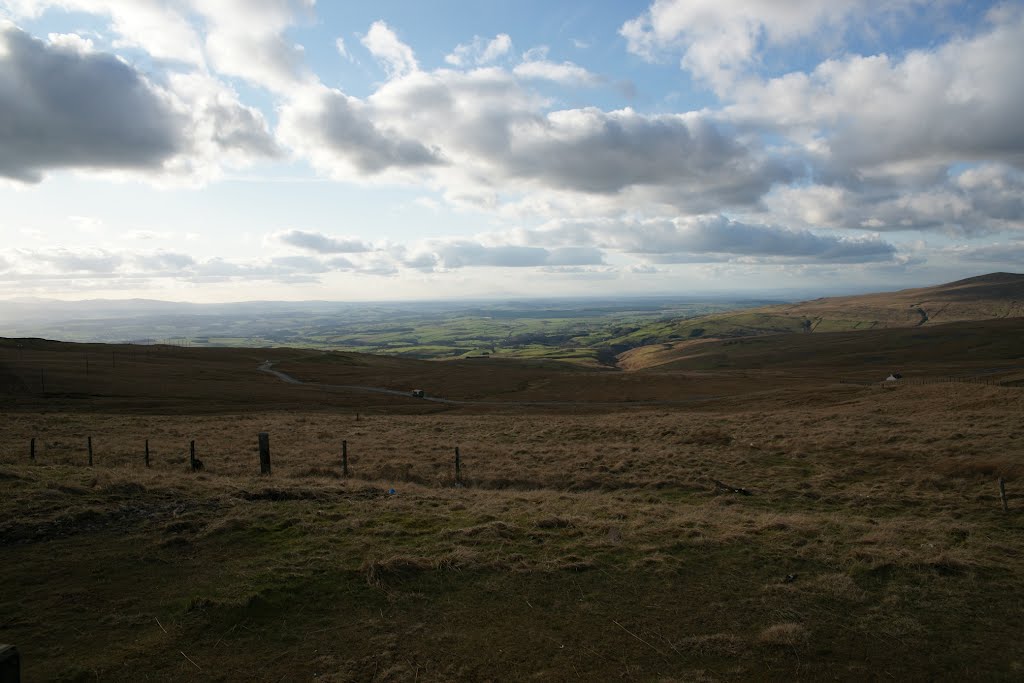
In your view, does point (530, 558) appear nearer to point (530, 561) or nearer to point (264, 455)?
point (530, 561)

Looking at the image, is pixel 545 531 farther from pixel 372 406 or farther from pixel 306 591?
pixel 372 406

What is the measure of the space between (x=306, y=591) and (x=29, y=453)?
22.9m

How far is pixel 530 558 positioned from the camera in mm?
11602

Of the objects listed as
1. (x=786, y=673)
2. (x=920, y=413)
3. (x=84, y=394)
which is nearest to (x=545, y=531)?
(x=786, y=673)

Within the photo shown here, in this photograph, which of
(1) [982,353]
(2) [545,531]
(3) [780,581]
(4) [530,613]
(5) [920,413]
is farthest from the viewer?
(1) [982,353]

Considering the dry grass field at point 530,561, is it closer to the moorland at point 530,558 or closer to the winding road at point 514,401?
the moorland at point 530,558

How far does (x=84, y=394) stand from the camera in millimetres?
53062

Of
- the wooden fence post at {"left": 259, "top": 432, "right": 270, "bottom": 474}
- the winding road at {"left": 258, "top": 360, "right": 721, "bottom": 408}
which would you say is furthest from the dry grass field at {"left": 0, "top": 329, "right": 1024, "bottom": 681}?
the winding road at {"left": 258, "top": 360, "right": 721, "bottom": 408}

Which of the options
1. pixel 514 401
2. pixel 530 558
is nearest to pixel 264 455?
pixel 530 558

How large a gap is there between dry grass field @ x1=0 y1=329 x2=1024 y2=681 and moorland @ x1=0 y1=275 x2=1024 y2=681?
6 centimetres

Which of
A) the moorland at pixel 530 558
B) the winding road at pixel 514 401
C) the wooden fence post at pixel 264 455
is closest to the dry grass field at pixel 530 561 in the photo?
the moorland at pixel 530 558

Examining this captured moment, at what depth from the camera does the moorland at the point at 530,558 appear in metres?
8.07

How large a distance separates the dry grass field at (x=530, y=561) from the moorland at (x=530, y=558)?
61 mm

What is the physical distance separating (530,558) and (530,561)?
0.13 metres
